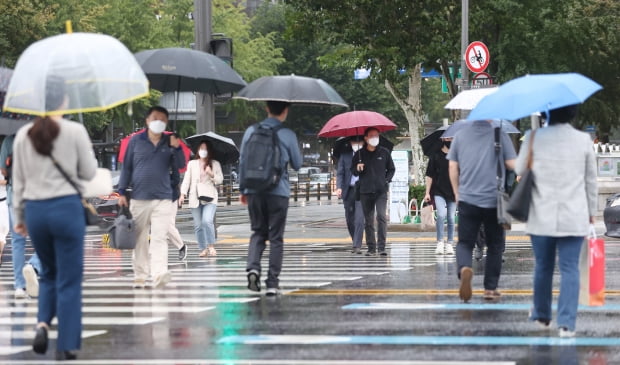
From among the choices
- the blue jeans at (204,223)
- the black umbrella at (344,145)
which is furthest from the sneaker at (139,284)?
the black umbrella at (344,145)

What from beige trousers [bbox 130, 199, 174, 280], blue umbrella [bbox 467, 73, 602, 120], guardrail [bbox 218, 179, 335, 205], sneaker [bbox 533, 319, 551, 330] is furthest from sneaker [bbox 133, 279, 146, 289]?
guardrail [bbox 218, 179, 335, 205]

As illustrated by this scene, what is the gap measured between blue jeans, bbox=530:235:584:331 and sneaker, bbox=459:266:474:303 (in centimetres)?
145

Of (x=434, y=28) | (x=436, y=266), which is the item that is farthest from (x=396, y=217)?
(x=436, y=266)

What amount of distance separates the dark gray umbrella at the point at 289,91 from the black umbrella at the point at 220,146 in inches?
239

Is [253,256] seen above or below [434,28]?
below

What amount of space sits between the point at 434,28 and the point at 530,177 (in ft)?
82.1

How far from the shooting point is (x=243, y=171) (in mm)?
12391

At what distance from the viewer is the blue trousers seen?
848 cm

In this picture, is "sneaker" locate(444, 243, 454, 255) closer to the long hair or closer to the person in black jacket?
the person in black jacket

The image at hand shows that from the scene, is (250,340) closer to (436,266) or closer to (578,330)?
(578,330)

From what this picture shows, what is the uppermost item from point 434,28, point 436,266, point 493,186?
point 434,28

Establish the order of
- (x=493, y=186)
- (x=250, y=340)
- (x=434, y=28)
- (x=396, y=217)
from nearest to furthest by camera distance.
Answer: (x=250, y=340) → (x=493, y=186) → (x=396, y=217) → (x=434, y=28)

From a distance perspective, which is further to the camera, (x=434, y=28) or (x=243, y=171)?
(x=434, y=28)

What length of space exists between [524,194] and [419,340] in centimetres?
137
